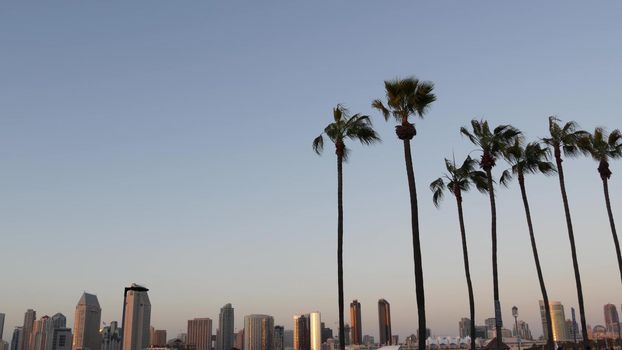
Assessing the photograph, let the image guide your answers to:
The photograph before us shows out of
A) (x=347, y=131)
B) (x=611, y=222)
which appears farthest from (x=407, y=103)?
(x=611, y=222)

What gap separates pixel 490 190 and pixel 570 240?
31.6 ft

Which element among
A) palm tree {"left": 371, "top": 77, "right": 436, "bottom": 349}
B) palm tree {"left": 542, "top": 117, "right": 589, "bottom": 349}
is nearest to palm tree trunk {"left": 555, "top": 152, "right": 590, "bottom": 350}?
palm tree {"left": 542, "top": 117, "right": 589, "bottom": 349}

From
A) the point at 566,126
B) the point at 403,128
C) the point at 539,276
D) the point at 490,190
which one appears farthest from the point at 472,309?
the point at 403,128

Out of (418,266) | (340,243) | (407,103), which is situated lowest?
(418,266)

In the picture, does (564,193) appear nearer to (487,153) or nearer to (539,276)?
(539,276)

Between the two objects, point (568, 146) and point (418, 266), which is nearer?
point (418, 266)

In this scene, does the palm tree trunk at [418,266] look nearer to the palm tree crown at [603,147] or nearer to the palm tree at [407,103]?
the palm tree at [407,103]

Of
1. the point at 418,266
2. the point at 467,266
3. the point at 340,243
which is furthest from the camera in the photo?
the point at 467,266

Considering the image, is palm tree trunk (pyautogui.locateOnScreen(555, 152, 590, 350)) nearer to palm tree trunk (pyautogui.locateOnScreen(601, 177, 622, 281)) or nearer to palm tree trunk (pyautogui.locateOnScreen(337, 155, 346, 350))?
palm tree trunk (pyautogui.locateOnScreen(601, 177, 622, 281))

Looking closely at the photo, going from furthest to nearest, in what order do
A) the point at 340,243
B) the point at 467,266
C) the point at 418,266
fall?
the point at 467,266 → the point at 340,243 → the point at 418,266

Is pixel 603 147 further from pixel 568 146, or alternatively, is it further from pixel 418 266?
pixel 418 266

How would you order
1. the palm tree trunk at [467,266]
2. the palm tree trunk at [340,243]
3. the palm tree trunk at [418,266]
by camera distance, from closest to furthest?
the palm tree trunk at [418,266], the palm tree trunk at [340,243], the palm tree trunk at [467,266]

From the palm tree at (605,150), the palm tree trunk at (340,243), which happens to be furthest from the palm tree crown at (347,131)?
the palm tree at (605,150)

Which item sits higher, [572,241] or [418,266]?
[572,241]
